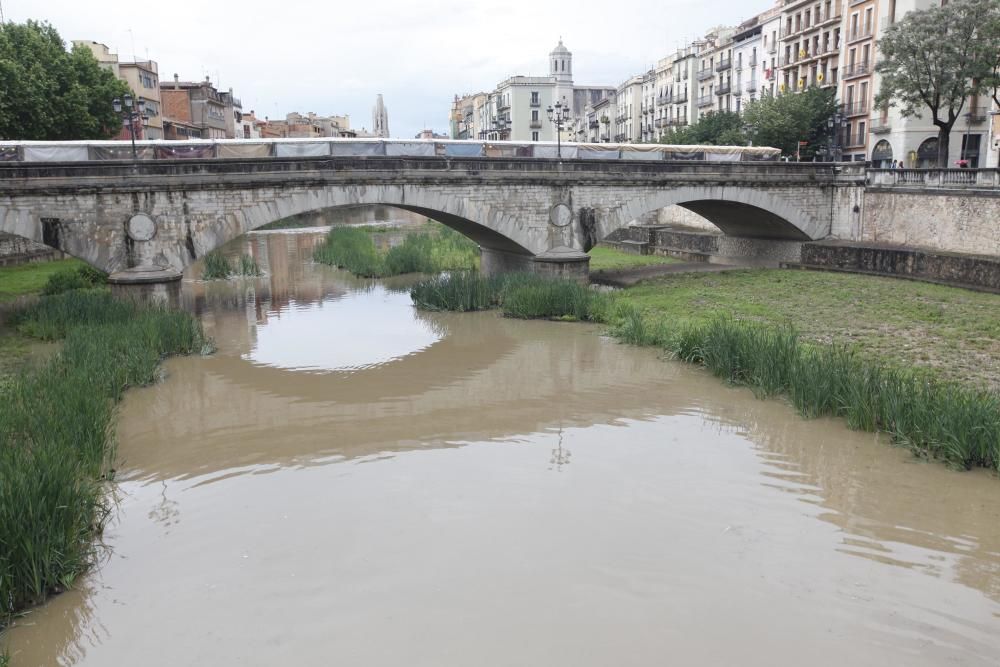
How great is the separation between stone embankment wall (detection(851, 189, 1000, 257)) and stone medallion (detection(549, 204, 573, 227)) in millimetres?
12154

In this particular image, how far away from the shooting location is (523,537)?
916 cm

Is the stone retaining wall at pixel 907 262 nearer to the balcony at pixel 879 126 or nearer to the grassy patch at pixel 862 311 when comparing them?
the grassy patch at pixel 862 311

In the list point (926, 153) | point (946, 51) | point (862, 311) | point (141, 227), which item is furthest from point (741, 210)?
point (141, 227)

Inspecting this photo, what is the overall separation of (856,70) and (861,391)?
4415 centimetres

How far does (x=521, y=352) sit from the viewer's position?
19.2 meters

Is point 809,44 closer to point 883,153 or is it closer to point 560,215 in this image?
point 883,153

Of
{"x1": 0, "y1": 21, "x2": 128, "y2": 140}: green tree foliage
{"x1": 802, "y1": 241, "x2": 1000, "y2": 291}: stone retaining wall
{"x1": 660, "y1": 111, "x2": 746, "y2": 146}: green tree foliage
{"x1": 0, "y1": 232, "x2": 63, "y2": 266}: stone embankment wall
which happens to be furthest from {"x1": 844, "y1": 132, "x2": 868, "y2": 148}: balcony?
{"x1": 0, "y1": 232, "x2": 63, "y2": 266}: stone embankment wall

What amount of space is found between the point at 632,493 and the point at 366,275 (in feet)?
78.1

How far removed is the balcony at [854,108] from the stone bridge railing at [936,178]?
2009 cm

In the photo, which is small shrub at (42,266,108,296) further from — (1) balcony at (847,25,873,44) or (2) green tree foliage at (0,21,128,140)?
(1) balcony at (847,25,873,44)

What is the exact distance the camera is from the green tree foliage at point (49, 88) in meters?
30.8

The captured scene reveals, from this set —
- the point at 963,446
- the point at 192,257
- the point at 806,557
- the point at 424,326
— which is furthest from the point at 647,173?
the point at 806,557

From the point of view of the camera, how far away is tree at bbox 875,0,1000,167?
111 feet

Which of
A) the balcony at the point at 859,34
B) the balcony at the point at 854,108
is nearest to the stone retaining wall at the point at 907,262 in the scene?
the balcony at the point at 854,108
